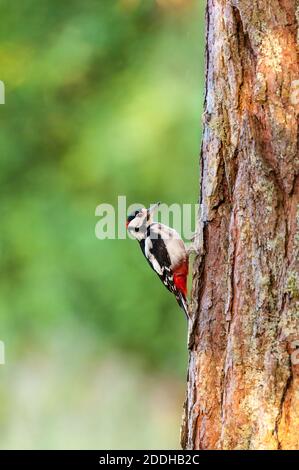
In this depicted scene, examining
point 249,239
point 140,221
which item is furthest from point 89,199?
point 249,239

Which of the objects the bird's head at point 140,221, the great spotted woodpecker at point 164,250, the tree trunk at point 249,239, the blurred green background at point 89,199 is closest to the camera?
the tree trunk at point 249,239

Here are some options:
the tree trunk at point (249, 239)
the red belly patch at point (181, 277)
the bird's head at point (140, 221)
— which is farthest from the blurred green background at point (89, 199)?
the tree trunk at point (249, 239)

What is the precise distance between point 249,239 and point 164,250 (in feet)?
4.95

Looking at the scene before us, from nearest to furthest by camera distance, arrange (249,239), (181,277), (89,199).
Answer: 1. (249,239)
2. (181,277)
3. (89,199)

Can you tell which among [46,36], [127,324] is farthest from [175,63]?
[127,324]

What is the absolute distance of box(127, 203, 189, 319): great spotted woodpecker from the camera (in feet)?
13.9

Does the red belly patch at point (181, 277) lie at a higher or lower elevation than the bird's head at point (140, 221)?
lower

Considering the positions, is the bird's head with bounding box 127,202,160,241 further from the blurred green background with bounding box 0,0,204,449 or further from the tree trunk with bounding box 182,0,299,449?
the blurred green background with bounding box 0,0,204,449

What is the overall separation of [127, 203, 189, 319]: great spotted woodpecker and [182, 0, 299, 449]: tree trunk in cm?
95

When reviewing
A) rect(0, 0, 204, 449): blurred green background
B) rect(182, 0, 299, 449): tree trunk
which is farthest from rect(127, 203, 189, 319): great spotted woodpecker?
rect(0, 0, 204, 449): blurred green background

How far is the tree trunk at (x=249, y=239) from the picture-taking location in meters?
2.79

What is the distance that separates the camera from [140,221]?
4719 millimetres

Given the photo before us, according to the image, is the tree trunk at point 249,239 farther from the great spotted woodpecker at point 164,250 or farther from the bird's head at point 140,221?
the bird's head at point 140,221

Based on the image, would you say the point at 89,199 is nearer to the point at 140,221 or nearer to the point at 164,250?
the point at 140,221
